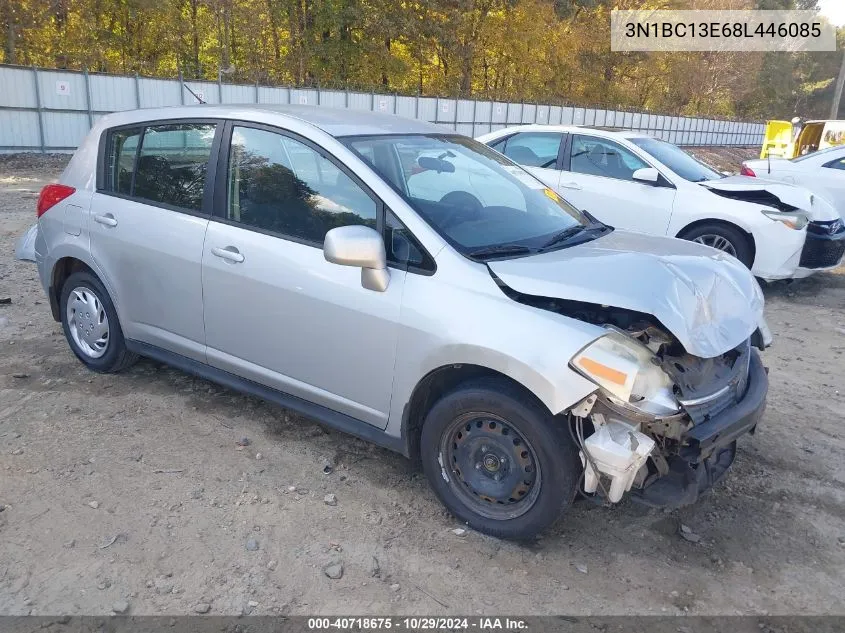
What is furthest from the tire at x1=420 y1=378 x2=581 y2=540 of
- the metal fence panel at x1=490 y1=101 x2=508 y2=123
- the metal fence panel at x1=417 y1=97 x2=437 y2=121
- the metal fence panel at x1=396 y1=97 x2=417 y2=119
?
the metal fence panel at x1=490 y1=101 x2=508 y2=123

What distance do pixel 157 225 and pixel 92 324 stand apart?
1058 millimetres

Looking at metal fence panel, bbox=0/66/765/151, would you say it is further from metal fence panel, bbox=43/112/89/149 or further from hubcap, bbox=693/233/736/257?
hubcap, bbox=693/233/736/257

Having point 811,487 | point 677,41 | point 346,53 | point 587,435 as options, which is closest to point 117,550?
point 587,435

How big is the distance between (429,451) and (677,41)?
2004 inches

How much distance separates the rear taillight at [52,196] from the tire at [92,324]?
0.52 m

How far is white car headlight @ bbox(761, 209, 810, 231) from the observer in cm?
699

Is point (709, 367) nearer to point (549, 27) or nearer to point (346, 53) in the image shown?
point (346, 53)

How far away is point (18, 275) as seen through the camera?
6.81m

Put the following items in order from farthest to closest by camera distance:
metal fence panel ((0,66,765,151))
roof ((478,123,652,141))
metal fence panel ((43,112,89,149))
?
1. metal fence panel ((43,112,89,149))
2. metal fence panel ((0,66,765,151))
3. roof ((478,123,652,141))

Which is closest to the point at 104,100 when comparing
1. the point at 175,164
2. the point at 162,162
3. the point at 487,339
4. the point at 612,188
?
the point at 612,188

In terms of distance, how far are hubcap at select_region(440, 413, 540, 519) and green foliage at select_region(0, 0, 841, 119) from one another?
22680 millimetres

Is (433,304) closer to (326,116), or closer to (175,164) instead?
(326,116)

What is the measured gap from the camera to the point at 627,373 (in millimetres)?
2561

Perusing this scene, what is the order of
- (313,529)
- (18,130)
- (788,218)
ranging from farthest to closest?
(18,130)
(788,218)
(313,529)
